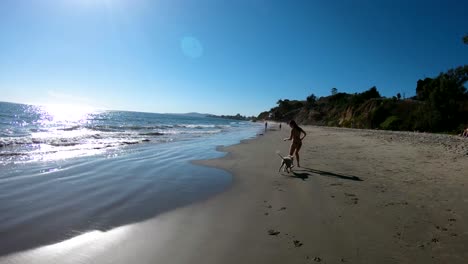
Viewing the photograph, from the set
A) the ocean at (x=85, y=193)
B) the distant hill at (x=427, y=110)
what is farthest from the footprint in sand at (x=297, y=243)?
the distant hill at (x=427, y=110)

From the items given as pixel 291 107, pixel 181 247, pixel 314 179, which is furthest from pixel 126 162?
pixel 291 107

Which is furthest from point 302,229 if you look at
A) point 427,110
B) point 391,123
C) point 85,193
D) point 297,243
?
point 391,123

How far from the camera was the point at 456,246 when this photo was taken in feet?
12.6

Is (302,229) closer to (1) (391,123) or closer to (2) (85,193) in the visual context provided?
(2) (85,193)

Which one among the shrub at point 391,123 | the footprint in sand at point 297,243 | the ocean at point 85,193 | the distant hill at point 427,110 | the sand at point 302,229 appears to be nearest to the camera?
the sand at point 302,229

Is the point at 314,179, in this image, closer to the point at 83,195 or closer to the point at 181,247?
the point at 181,247

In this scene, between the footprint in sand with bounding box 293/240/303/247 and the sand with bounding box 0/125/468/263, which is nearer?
the sand with bounding box 0/125/468/263

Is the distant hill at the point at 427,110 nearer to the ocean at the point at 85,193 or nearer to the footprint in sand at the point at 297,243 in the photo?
the ocean at the point at 85,193

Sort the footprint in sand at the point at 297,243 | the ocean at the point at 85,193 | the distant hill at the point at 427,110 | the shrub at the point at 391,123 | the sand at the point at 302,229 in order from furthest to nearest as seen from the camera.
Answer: the shrub at the point at 391,123 < the distant hill at the point at 427,110 < the ocean at the point at 85,193 < the footprint in sand at the point at 297,243 < the sand at the point at 302,229

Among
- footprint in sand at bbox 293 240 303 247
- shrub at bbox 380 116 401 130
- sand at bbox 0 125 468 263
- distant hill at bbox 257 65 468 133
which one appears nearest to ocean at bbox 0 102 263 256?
sand at bbox 0 125 468 263

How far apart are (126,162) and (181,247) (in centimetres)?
809

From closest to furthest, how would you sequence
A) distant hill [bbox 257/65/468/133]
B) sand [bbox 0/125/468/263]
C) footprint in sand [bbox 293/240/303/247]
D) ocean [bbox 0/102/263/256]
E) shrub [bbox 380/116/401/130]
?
sand [bbox 0/125/468/263]
footprint in sand [bbox 293/240/303/247]
ocean [bbox 0/102/263/256]
distant hill [bbox 257/65/468/133]
shrub [bbox 380/116/401/130]

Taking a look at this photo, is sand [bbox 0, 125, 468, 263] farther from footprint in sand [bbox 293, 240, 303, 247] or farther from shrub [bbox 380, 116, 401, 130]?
shrub [bbox 380, 116, 401, 130]

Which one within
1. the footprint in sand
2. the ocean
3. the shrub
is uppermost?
the shrub
